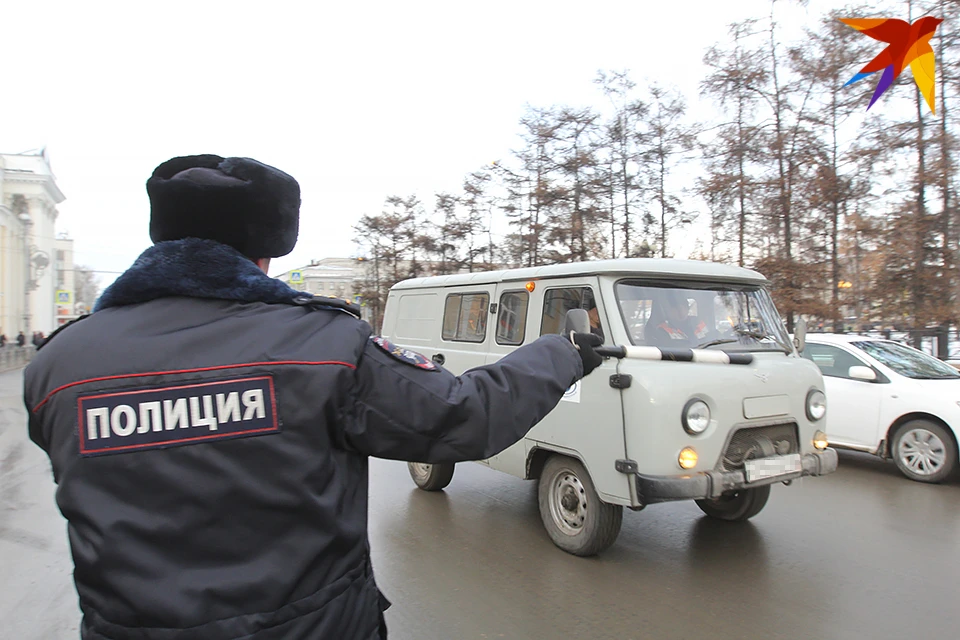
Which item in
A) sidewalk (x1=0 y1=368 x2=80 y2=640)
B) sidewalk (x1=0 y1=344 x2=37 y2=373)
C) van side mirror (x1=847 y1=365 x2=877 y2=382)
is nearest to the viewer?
sidewalk (x1=0 y1=368 x2=80 y2=640)

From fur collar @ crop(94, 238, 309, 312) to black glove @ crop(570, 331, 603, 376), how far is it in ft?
2.87

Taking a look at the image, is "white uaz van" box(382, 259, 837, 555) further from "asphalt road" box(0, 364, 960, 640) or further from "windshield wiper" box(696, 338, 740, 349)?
"asphalt road" box(0, 364, 960, 640)

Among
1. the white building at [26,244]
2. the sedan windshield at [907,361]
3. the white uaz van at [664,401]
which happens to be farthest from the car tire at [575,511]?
the white building at [26,244]

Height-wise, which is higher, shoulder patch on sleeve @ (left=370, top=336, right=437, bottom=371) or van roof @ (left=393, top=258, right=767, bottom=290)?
van roof @ (left=393, top=258, right=767, bottom=290)

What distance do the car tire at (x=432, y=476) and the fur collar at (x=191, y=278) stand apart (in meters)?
5.54

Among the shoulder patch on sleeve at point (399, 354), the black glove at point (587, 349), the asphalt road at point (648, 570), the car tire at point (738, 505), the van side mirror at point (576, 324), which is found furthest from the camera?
the car tire at point (738, 505)

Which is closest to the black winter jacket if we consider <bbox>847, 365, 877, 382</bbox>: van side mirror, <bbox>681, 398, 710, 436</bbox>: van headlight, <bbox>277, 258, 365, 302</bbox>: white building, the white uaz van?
the white uaz van

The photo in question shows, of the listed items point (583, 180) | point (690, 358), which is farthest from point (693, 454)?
point (583, 180)

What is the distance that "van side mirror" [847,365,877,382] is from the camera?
7699 millimetres

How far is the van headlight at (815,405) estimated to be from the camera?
4.94m

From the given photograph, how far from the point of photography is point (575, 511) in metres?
5.12

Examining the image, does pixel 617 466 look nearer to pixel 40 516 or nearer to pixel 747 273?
pixel 747 273

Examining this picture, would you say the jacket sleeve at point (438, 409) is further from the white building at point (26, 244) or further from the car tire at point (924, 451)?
the white building at point (26, 244)

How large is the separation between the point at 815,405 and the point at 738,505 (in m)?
1.36
